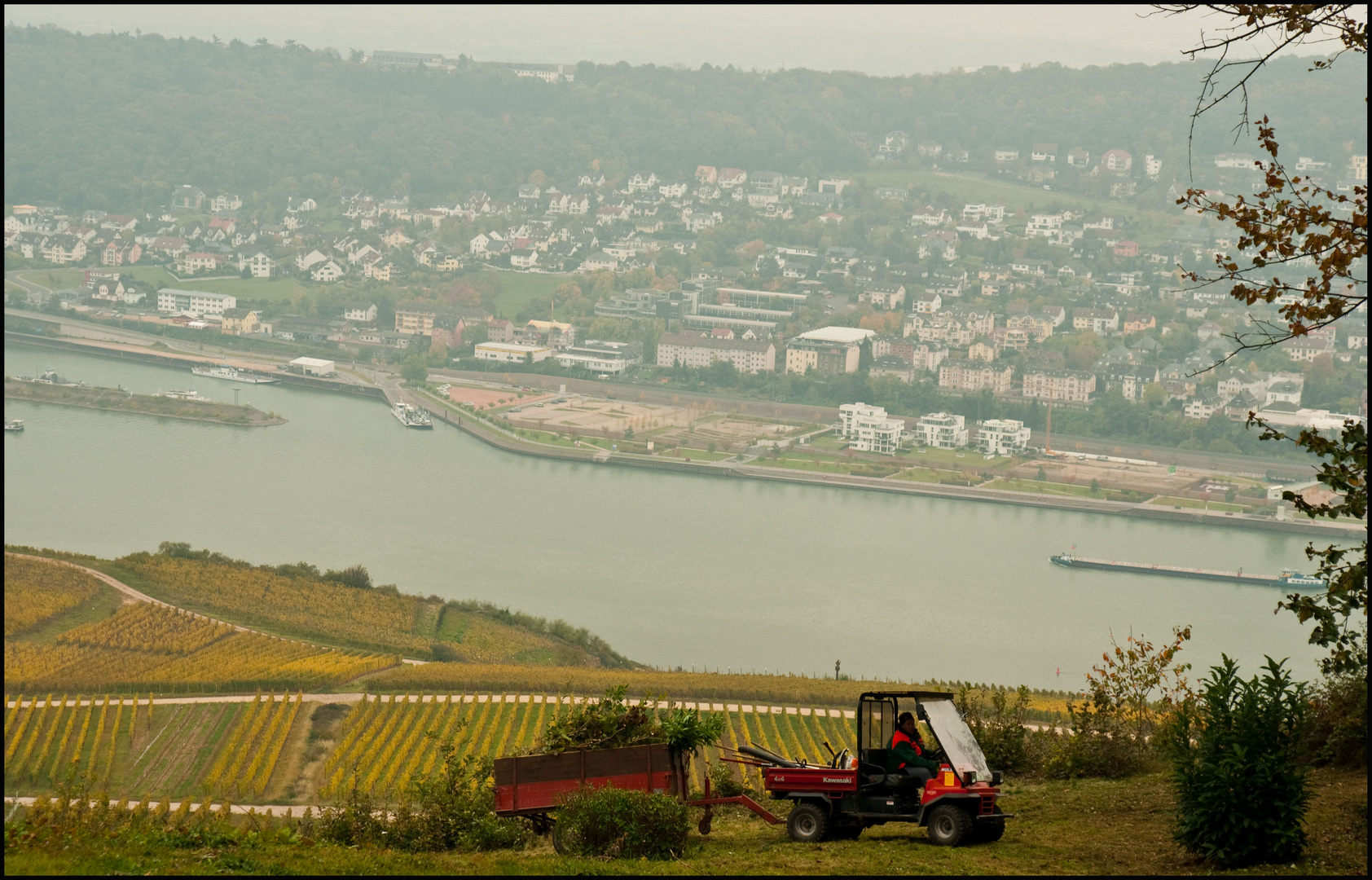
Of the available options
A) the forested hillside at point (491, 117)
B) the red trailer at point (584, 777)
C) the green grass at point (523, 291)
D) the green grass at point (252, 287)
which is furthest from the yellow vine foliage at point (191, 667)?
the forested hillside at point (491, 117)

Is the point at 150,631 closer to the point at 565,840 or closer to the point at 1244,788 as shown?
the point at 565,840

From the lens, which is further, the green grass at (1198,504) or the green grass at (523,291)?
the green grass at (523,291)

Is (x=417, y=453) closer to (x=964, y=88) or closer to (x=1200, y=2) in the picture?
(x=1200, y=2)

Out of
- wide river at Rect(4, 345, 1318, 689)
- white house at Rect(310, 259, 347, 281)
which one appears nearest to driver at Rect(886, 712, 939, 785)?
wide river at Rect(4, 345, 1318, 689)

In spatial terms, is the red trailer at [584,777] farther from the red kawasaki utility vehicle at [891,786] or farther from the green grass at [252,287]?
the green grass at [252,287]

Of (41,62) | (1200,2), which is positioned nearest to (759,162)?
(41,62)
